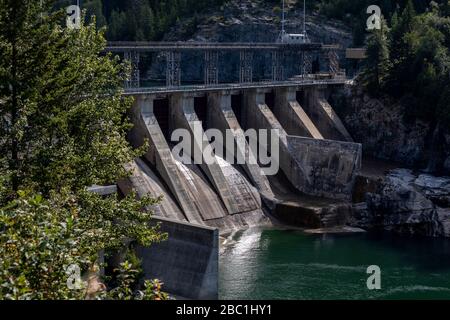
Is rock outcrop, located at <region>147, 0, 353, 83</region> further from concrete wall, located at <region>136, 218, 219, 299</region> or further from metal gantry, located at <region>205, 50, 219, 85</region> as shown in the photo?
concrete wall, located at <region>136, 218, 219, 299</region>

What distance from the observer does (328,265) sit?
37.9 m

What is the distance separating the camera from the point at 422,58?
57.3m

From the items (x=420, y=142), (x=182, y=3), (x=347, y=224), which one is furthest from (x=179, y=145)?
(x=182, y=3)

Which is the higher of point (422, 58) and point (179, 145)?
point (422, 58)

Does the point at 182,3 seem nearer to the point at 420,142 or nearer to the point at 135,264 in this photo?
the point at 420,142

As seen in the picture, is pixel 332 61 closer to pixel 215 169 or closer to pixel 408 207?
pixel 408 207

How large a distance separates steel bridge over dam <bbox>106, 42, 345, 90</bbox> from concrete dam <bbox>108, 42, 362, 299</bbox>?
0.43ft

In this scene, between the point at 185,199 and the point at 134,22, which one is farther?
the point at 134,22

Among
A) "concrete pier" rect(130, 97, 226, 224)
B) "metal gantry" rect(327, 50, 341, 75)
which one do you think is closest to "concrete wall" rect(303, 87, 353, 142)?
"metal gantry" rect(327, 50, 341, 75)

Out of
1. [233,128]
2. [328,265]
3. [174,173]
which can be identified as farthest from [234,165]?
[328,265]

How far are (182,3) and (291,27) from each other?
2093cm

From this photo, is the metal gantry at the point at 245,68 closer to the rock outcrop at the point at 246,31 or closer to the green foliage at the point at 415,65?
the green foliage at the point at 415,65

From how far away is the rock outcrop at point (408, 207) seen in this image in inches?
1790

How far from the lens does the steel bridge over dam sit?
48531 mm
